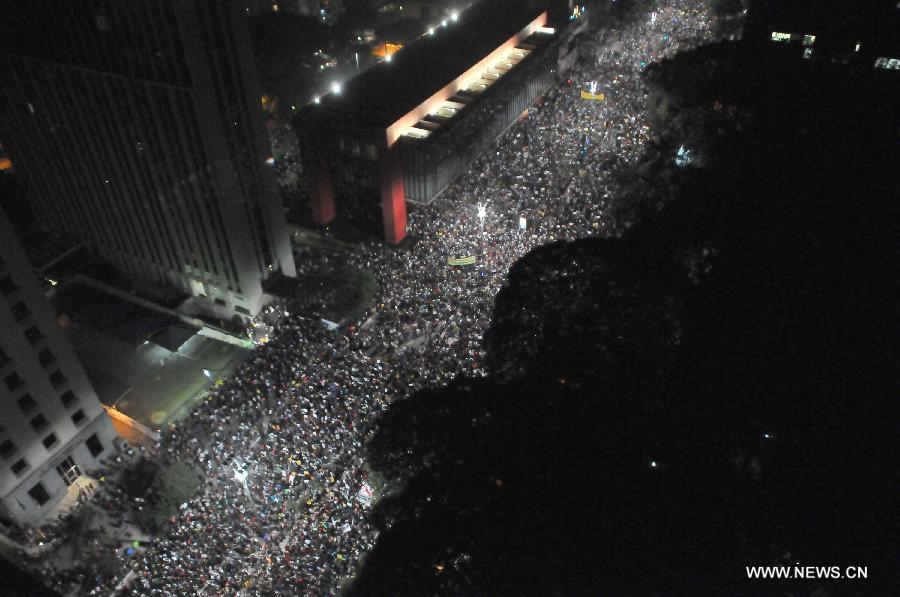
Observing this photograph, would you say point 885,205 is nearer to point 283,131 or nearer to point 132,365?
point 132,365

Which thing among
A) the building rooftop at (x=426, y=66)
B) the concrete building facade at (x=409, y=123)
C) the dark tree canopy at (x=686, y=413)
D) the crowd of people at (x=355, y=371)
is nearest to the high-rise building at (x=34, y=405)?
the crowd of people at (x=355, y=371)

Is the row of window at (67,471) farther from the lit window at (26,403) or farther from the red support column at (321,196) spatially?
the red support column at (321,196)

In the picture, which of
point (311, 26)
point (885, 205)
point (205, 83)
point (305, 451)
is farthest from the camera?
point (311, 26)

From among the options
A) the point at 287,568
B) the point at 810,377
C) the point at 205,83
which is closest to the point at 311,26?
the point at 205,83

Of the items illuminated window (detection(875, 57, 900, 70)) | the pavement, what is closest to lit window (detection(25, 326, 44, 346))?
the pavement

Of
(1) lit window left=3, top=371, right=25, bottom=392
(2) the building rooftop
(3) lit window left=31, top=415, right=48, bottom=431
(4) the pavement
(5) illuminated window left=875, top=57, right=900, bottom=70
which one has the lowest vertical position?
(4) the pavement

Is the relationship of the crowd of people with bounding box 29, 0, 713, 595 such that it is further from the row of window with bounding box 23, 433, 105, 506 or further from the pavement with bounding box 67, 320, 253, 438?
the row of window with bounding box 23, 433, 105, 506
